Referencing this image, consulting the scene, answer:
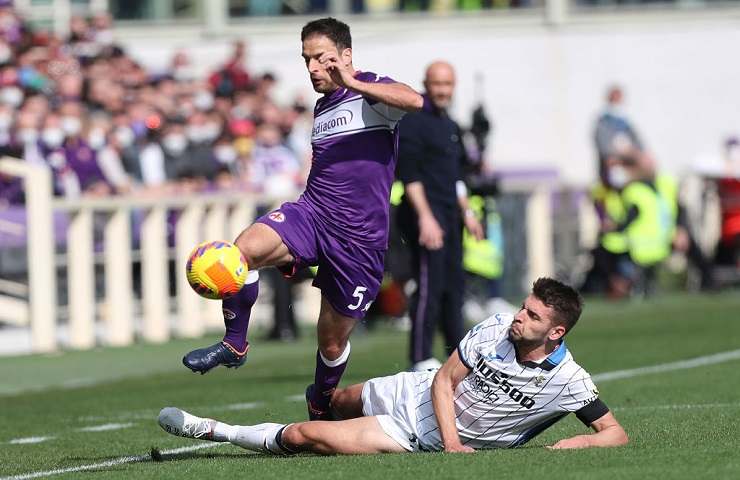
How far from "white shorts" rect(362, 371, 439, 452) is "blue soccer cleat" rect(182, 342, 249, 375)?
2.27 feet

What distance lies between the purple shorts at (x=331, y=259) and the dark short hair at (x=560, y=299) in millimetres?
1322

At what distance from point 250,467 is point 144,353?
903 cm

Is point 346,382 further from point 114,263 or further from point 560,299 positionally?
point 560,299

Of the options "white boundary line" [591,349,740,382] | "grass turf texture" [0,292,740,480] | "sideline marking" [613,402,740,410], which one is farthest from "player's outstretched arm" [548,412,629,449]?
"white boundary line" [591,349,740,382]

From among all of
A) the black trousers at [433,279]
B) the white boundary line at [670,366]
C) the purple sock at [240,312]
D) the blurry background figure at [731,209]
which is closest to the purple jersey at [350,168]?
the purple sock at [240,312]

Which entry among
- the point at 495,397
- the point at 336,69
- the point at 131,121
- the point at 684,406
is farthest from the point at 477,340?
the point at 131,121

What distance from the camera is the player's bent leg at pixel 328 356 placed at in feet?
31.1

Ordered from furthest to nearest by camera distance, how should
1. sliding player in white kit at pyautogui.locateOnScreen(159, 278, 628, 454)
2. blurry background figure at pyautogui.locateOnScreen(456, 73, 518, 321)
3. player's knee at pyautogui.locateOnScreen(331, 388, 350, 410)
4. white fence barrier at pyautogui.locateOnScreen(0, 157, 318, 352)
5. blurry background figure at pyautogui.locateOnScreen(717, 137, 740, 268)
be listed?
blurry background figure at pyautogui.locateOnScreen(717, 137, 740, 268) → blurry background figure at pyautogui.locateOnScreen(456, 73, 518, 321) → white fence barrier at pyautogui.locateOnScreen(0, 157, 318, 352) → player's knee at pyautogui.locateOnScreen(331, 388, 350, 410) → sliding player in white kit at pyautogui.locateOnScreen(159, 278, 628, 454)

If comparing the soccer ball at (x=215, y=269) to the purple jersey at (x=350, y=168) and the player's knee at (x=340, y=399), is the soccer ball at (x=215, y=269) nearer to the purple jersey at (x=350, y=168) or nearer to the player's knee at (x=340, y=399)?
the purple jersey at (x=350, y=168)

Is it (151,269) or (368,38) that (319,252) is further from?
(368,38)

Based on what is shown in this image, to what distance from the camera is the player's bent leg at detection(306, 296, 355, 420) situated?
9.48 m

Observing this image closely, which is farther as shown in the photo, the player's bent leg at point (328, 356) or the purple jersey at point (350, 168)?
the player's bent leg at point (328, 356)

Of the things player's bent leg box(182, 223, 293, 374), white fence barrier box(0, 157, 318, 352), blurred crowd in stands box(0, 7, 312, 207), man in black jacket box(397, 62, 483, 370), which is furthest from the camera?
blurred crowd in stands box(0, 7, 312, 207)

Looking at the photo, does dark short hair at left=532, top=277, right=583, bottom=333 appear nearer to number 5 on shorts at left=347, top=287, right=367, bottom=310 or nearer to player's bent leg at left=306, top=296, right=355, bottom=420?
number 5 on shorts at left=347, top=287, right=367, bottom=310
